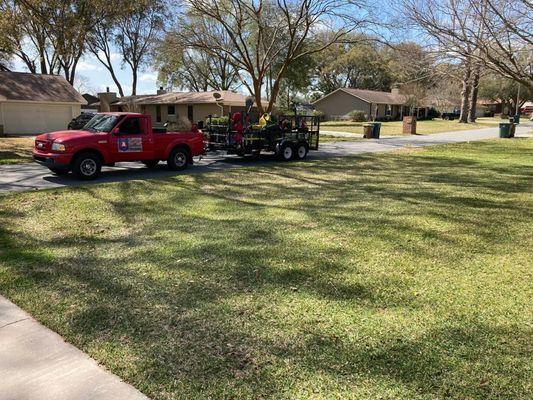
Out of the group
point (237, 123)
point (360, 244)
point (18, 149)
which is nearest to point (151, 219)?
point (360, 244)

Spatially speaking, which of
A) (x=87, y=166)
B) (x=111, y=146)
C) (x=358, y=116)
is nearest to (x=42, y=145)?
(x=87, y=166)

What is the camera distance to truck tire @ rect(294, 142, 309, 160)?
1725cm

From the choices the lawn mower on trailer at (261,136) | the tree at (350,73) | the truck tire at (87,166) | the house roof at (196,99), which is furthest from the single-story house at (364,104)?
the truck tire at (87,166)

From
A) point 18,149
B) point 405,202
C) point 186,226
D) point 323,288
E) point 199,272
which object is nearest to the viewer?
point 323,288

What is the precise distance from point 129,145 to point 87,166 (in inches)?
51.5

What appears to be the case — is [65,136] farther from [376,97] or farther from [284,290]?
[376,97]

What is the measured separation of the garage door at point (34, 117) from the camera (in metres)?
31.3

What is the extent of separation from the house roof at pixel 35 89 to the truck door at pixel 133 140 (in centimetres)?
2253

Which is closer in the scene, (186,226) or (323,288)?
(323,288)

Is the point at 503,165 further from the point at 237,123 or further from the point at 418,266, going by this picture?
the point at 418,266

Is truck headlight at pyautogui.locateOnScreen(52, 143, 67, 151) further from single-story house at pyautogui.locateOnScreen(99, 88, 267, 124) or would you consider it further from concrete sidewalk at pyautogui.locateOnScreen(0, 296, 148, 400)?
single-story house at pyautogui.locateOnScreen(99, 88, 267, 124)

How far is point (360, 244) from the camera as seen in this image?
646 centimetres

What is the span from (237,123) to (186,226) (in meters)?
9.28

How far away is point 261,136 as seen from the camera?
16438 mm
